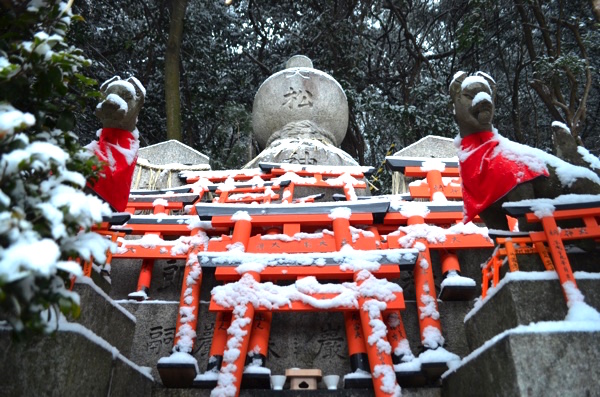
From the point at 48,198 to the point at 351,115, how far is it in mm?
10650

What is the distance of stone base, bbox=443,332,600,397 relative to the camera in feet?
6.95

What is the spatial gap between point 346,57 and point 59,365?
35.8 ft

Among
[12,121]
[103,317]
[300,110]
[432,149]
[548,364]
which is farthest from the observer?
[300,110]

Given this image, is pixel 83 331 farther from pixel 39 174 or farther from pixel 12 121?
pixel 12 121

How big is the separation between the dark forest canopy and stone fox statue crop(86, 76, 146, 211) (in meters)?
7.52

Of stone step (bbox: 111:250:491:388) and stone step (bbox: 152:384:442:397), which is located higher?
stone step (bbox: 111:250:491:388)

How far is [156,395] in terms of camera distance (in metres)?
3.12

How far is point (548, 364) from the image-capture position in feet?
7.07

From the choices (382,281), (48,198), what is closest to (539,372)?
(382,281)

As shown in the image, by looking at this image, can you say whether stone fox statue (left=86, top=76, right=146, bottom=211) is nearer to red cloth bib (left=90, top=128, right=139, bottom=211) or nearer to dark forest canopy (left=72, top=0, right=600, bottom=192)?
red cloth bib (left=90, top=128, right=139, bottom=211)

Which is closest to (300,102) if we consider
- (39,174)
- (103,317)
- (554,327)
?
(103,317)

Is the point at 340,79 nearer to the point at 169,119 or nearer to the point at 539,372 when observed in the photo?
the point at 169,119

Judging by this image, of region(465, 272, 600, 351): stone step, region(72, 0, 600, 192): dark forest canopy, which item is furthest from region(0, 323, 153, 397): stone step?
region(72, 0, 600, 192): dark forest canopy

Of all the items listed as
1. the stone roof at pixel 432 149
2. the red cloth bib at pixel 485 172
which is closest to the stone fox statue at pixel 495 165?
the red cloth bib at pixel 485 172
